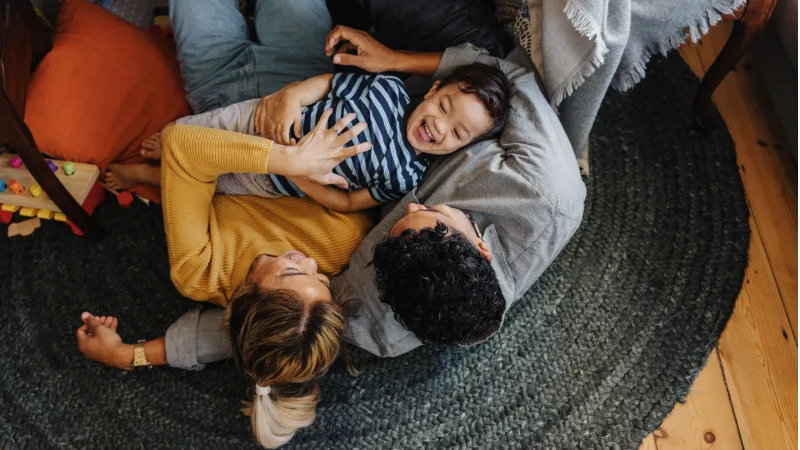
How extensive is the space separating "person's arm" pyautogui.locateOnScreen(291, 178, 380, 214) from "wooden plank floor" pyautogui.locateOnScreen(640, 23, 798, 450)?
2.35 ft

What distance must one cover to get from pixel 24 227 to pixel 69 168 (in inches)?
7.3

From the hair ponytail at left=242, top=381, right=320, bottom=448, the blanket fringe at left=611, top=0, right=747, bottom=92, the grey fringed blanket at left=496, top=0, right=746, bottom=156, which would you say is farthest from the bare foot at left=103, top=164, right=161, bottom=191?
the blanket fringe at left=611, top=0, right=747, bottom=92

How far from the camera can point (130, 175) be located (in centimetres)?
140

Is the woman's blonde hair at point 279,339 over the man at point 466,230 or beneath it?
beneath

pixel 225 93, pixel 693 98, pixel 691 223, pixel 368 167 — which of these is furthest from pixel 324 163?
pixel 693 98

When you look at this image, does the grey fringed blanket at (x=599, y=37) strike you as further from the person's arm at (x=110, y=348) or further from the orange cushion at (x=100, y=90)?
the person's arm at (x=110, y=348)

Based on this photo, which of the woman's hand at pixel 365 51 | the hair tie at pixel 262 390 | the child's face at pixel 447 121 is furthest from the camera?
the woman's hand at pixel 365 51

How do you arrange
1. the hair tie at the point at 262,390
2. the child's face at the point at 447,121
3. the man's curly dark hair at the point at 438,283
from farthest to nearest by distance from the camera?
the child's face at the point at 447,121 → the hair tie at the point at 262,390 → the man's curly dark hair at the point at 438,283

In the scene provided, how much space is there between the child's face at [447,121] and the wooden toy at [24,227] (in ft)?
2.80

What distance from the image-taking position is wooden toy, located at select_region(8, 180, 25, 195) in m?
1.36

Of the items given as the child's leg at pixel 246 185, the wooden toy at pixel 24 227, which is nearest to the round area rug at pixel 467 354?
the wooden toy at pixel 24 227

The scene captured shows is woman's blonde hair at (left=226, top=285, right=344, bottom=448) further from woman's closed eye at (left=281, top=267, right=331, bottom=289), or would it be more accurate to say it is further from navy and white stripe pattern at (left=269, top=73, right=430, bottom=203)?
navy and white stripe pattern at (left=269, top=73, right=430, bottom=203)

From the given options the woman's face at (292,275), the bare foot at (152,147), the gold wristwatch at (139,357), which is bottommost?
the gold wristwatch at (139,357)

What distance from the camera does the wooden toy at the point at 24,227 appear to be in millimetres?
1408
